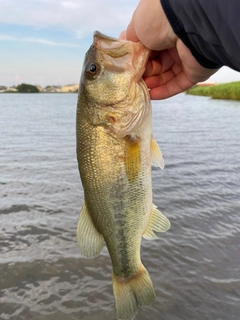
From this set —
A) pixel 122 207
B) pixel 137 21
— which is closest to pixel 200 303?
pixel 122 207

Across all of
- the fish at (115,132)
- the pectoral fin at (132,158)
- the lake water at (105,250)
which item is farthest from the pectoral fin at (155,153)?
the lake water at (105,250)

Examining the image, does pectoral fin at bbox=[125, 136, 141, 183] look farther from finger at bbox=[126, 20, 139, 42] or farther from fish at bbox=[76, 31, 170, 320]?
finger at bbox=[126, 20, 139, 42]

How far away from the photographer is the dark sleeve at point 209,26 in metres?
1.52

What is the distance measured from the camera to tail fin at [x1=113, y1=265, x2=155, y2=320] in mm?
2947

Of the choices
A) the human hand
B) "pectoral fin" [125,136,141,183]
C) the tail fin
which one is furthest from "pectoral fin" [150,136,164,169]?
the tail fin

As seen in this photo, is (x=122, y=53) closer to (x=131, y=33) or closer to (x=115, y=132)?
(x=131, y=33)

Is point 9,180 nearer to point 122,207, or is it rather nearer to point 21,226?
point 21,226

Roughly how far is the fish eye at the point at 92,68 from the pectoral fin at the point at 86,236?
3.39 feet

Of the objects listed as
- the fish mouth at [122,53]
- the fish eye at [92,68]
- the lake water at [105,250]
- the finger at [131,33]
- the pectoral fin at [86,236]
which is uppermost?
the finger at [131,33]

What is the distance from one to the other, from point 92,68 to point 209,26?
1.10 metres

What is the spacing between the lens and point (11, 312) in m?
4.89

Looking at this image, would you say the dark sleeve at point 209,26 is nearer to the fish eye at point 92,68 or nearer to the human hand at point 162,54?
the human hand at point 162,54

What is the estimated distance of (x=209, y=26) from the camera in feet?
5.48

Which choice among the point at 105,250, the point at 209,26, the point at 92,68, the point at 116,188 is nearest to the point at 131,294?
the point at 116,188
